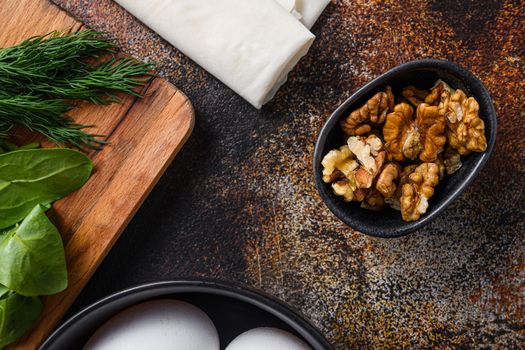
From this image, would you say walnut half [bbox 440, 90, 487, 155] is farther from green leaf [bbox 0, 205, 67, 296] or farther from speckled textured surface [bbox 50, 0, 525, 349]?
green leaf [bbox 0, 205, 67, 296]

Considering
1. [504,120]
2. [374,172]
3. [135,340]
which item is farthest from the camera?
[504,120]

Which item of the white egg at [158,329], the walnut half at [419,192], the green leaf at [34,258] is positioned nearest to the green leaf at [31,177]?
the green leaf at [34,258]

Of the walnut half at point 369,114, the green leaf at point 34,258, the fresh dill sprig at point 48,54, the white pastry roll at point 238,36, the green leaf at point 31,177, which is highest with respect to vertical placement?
the walnut half at point 369,114

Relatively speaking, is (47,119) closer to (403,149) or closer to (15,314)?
(15,314)

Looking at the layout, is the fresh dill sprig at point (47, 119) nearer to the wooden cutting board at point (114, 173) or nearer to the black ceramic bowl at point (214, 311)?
the wooden cutting board at point (114, 173)

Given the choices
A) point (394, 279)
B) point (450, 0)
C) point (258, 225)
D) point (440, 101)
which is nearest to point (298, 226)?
point (258, 225)

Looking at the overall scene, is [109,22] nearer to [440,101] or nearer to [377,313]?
[440,101]

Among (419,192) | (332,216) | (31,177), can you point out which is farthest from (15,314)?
(419,192)
